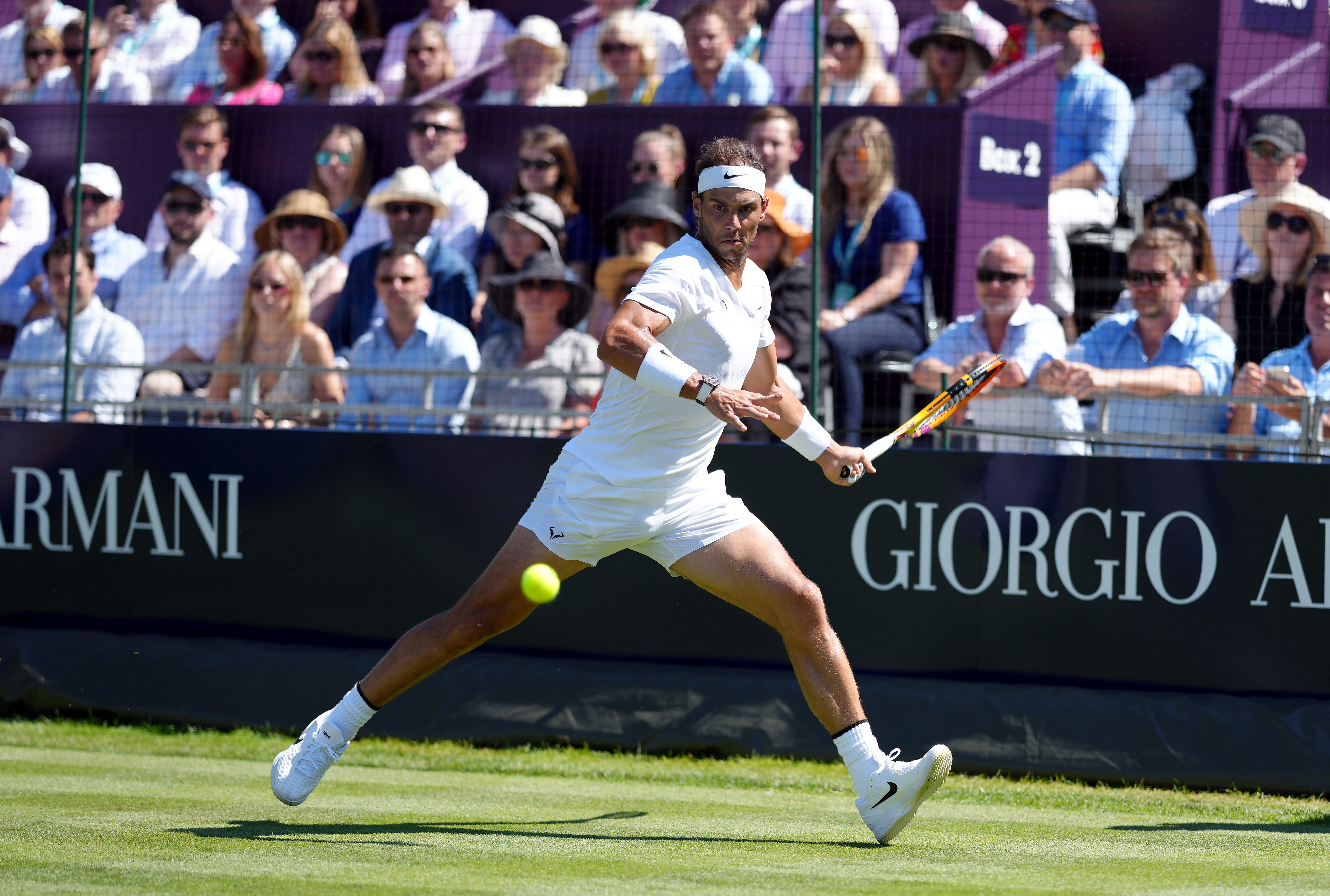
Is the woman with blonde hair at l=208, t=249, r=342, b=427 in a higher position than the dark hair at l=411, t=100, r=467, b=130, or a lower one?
lower

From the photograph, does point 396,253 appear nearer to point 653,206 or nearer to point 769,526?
point 653,206

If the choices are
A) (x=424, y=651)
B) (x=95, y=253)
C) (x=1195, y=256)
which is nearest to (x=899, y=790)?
(x=424, y=651)

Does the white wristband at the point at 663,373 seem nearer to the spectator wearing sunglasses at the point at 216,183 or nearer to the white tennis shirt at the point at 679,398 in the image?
the white tennis shirt at the point at 679,398

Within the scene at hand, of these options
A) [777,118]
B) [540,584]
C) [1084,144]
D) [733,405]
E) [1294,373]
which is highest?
[777,118]

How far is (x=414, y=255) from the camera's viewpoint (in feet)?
28.5

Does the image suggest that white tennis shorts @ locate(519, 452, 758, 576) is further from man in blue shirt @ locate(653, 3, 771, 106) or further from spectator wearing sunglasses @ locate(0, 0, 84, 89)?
spectator wearing sunglasses @ locate(0, 0, 84, 89)

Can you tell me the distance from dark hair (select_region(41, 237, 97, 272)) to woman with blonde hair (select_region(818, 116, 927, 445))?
13.9 feet

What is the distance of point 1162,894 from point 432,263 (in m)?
5.94

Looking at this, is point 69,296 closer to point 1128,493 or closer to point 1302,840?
point 1128,493

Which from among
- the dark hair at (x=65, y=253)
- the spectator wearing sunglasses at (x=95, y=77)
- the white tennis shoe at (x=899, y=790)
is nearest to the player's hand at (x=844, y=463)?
the white tennis shoe at (x=899, y=790)

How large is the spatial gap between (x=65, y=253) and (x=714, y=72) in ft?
13.2

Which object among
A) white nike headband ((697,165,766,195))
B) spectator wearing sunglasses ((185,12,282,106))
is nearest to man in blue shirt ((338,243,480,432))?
spectator wearing sunglasses ((185,12,282,106))

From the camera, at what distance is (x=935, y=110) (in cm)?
829

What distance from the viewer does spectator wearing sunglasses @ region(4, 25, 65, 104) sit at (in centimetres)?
1062
